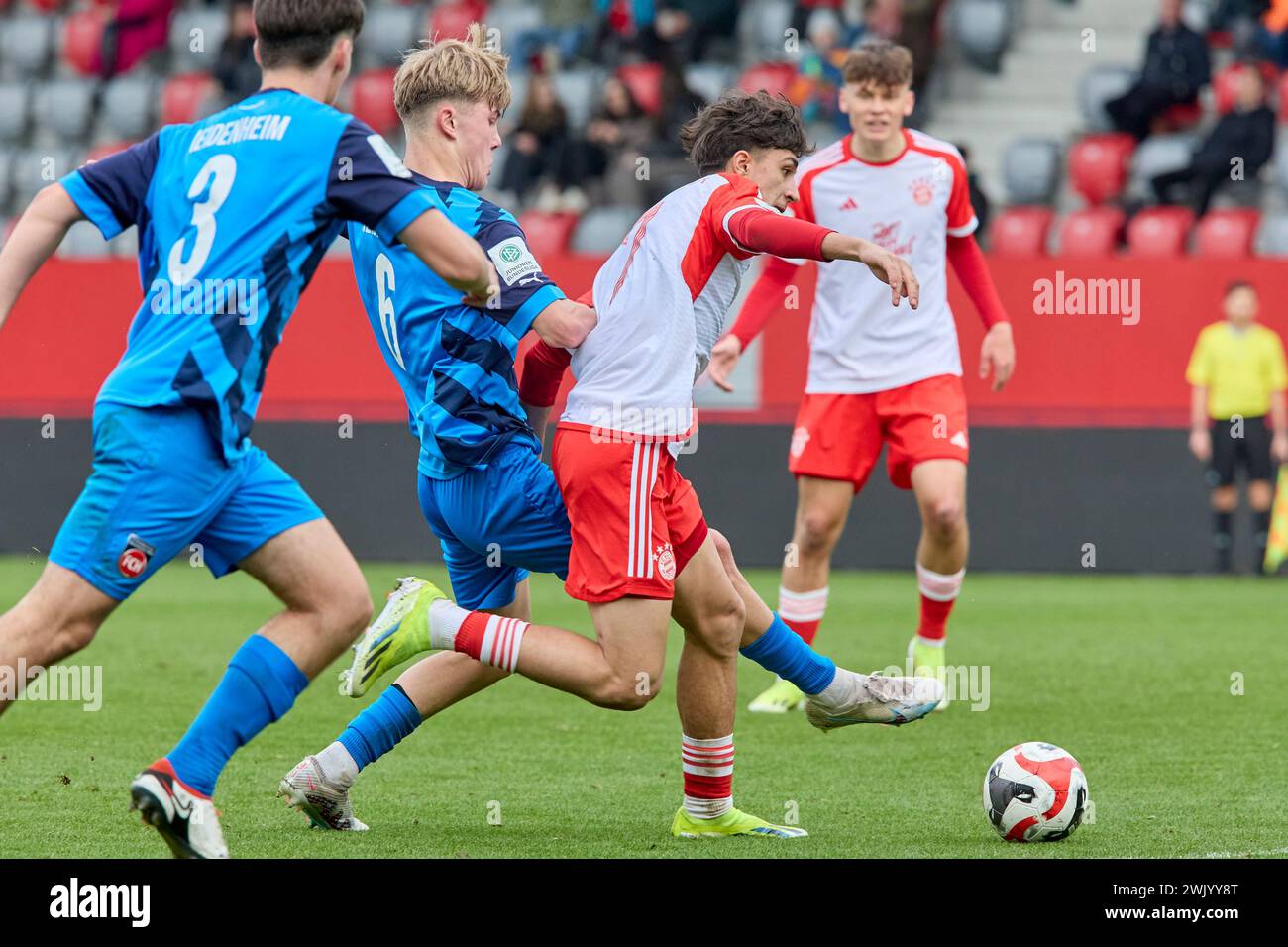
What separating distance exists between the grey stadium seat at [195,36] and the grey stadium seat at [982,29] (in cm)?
705

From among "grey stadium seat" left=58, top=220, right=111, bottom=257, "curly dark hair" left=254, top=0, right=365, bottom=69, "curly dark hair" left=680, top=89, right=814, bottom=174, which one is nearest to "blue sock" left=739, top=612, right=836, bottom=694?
"curly dark hair" left=680, top=89, right=814, bottom=174

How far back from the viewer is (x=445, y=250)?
13.6 feet

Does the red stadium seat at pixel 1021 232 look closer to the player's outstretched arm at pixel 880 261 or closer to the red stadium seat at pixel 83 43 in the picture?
the red stadium seat at pixel 83 43

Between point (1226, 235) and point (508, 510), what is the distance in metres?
11.0

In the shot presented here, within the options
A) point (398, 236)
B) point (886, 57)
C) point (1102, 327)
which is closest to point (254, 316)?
point (398, 236)

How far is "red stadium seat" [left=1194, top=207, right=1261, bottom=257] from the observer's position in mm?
14781

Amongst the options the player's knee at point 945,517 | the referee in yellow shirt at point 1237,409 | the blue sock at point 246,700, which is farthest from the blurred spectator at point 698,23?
the blue sock at point 246,700

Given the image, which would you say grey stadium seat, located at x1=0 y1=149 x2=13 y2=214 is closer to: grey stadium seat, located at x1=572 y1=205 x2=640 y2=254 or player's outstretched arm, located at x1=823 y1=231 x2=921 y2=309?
→ grey stadium seat, located at x1=572 y1=205 x2=640 y2=254

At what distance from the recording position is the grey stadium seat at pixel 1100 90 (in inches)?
649

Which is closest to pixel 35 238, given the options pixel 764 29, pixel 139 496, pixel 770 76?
pixel 139 496

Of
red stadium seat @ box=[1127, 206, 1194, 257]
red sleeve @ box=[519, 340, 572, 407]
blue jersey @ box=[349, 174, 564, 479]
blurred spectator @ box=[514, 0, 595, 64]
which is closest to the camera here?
blue jersey @ box=[349, 174, 564, 479]

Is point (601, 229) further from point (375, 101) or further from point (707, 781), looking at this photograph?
point (707, 781)

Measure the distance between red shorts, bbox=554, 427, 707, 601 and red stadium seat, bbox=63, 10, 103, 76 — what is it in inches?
628
